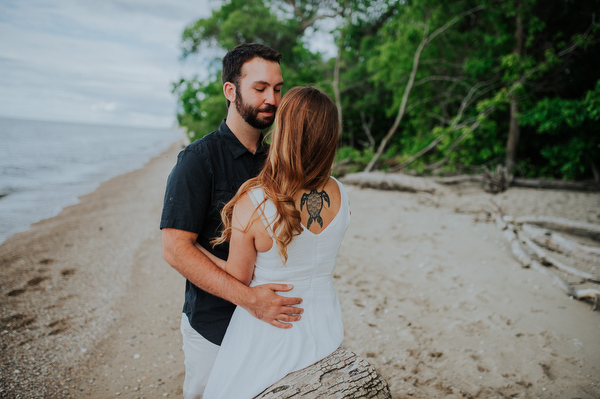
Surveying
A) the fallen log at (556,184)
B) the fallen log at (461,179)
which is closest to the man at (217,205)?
the fallen log at (461,179)

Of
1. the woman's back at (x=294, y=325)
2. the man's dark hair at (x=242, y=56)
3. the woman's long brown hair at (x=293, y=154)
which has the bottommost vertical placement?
the woman's back at (x=294, y=325)

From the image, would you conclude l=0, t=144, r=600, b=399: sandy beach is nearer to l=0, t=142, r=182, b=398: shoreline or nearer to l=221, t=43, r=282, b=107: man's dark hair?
l=0, t=142, r=182, b=398: shoreline

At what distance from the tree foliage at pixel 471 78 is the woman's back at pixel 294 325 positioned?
344 inches

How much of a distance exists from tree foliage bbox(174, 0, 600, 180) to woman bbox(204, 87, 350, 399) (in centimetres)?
873

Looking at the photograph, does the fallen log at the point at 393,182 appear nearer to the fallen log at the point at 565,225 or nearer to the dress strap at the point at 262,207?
the fallen log at the point at 565,225

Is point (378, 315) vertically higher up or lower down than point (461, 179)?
lower down

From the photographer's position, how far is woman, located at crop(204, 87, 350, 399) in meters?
1.40

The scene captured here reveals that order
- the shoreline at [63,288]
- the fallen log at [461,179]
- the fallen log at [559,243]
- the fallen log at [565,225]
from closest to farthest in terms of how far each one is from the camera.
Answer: the shoreline at [63,288]
the fallen log at [559,243]
the fallen log at [565,225]
the fallen log at [461,179]

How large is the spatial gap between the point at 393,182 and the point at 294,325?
876 centimetres

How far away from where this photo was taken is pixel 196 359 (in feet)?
6.23

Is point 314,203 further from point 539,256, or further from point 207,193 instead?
point 539,256

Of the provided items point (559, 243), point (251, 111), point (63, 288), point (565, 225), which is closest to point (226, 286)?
point (251, 111)

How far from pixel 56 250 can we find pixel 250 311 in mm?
6456

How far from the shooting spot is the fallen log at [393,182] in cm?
914
